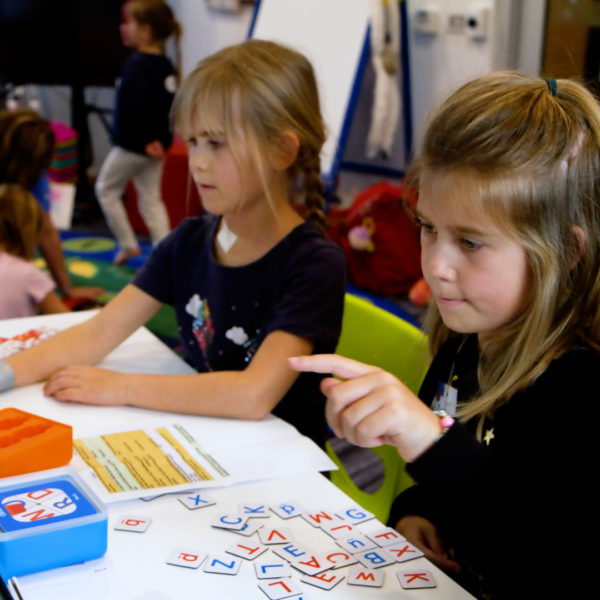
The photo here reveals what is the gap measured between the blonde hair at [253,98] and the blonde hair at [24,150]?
1542 mm

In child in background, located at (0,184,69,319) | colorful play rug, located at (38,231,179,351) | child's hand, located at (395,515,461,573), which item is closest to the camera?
child's hand, located at (395,515,461,573)

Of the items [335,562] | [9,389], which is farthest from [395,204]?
[335,562]

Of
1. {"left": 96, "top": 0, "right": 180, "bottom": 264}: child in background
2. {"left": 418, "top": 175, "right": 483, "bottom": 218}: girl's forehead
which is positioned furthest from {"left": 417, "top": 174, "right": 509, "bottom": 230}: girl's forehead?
{"left": 96, "top": 0, "right": 180, "bottom": 264}: child in background

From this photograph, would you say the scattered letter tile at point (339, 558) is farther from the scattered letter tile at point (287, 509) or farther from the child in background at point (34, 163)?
the child in background at point (34, 163)

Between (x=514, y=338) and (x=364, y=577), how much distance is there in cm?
31

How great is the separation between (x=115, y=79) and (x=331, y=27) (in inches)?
58.0

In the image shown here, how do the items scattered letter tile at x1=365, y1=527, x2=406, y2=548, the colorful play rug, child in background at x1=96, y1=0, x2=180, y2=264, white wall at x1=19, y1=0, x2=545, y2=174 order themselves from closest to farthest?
scattered letter tile at x1=365, y1=527, x2=406, y2=548
the colorful play rug
white wall at x1=19, y1=0, x2=545, y2=174
child in background at x1=96, y1=0, x2=180, y2=264

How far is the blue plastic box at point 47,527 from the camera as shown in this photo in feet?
2.52

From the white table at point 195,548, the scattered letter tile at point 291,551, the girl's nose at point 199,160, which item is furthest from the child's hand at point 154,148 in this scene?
the scattered letter tile at point 291,551

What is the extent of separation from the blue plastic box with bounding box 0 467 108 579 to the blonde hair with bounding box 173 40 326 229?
2.24ft

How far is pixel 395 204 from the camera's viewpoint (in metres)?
3.53

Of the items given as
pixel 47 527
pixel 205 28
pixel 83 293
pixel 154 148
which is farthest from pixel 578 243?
pixel 205 28

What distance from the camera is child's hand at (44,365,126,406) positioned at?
1189 millimetres

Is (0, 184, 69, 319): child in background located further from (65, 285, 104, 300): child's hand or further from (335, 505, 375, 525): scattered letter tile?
(335, 505, 375, 525): scattered letter tile
